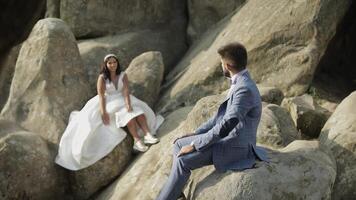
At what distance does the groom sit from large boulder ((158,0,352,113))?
3.70m

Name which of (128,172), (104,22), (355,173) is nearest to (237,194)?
(355,173)

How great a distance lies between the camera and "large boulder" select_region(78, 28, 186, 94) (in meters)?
13.1

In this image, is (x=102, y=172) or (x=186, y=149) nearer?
(x=186, y=149)

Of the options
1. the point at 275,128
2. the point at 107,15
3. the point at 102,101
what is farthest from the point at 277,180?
the point at 107,15

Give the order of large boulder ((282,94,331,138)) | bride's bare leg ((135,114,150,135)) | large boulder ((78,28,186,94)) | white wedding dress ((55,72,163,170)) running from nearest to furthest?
1. large boulder ((282,94,331,138))
2. white wedding dress ((55,72,163,170))
3. bride's bare leg ((135,114,150,135))
4. large boulder ((78,28,186,94))

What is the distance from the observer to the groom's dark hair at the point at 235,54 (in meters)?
7.21

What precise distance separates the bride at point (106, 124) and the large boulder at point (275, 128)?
201 centimetres

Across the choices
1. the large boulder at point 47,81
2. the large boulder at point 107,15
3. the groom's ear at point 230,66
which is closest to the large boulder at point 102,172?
the large boulder at point 47,81

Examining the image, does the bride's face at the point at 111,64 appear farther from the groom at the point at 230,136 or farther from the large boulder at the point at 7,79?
the large boulder at the point at 7,79

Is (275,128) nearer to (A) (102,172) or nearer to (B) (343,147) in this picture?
(B) (343,147)

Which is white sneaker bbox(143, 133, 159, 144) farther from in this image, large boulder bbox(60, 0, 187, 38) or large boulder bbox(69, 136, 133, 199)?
large boulder bbox(60, 0, 187, 38)

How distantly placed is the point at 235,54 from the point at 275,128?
1825 millimetres

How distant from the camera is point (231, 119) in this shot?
7.22 metres

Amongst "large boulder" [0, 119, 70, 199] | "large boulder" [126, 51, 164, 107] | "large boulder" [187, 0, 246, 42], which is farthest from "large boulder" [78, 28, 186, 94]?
"large boulder" [0, 119, 70, 199]
